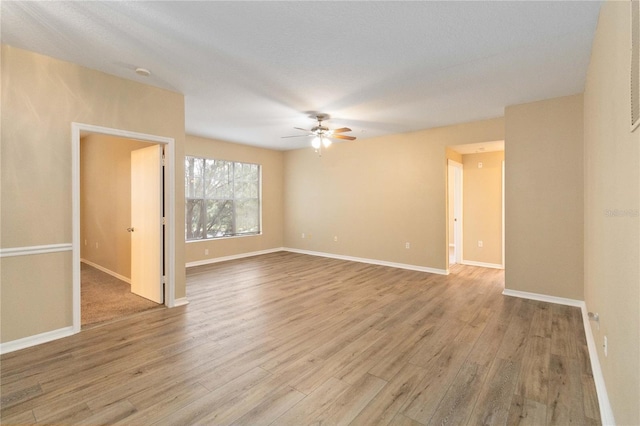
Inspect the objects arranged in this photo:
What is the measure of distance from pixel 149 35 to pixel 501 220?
6544 millimetres

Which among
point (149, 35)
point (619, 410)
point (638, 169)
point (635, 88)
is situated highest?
point (149, 35)

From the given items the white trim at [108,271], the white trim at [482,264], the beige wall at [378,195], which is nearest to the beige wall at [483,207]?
the white trim at [482,264]

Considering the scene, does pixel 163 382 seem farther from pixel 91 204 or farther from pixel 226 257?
pixel 91 204

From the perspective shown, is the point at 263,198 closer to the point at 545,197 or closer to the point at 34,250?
the point at 34,250

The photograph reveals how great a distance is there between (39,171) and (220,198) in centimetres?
413

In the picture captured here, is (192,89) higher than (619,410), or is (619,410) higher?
(192,89)

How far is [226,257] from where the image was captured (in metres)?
6.94

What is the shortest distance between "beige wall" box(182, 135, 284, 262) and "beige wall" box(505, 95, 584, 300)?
557cm

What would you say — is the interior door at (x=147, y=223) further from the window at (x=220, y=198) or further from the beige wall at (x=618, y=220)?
the beige wall at (x=618, y=220)

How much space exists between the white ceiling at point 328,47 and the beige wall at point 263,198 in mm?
2523

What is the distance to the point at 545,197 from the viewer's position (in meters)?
4.06

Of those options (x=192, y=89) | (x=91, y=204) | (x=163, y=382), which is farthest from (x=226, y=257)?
(x=163, y=382)

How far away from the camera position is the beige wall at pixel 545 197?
151 inches

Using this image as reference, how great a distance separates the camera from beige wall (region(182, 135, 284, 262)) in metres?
6.41
